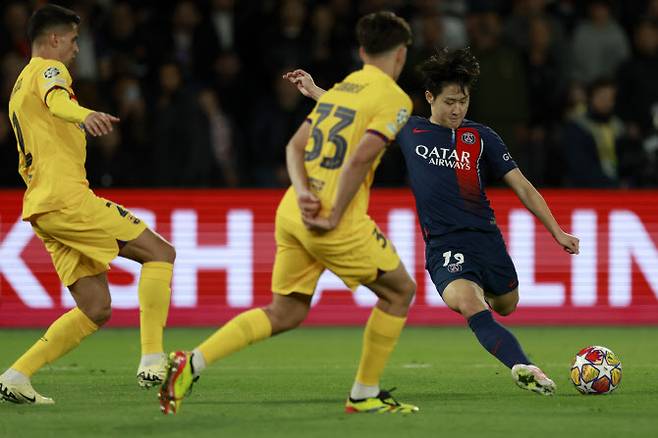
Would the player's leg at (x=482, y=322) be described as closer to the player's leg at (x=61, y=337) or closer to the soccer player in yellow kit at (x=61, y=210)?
A: the soccer player in yellow kit at (x=61, y=210)

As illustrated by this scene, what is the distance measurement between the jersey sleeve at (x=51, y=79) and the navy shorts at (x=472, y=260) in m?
2.43

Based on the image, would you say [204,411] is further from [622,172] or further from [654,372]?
[622,172]

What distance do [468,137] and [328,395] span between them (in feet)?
5.92

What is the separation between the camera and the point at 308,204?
6.58m

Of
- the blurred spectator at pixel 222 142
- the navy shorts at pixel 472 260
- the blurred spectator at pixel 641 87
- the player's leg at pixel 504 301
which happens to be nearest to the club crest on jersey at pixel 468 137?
the navy shorts at pixel 472 260

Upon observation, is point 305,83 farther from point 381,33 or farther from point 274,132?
point 274,132

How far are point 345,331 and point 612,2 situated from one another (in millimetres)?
6385

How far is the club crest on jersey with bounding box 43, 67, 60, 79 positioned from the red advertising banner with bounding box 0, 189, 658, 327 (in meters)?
5.25

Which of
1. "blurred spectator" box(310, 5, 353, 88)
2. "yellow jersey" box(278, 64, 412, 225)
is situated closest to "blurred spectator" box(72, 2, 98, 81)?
"blurred spectator" box(310, 5, 353, 88)

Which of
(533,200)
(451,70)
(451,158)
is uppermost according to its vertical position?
(451,70)

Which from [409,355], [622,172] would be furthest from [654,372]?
[622,172]

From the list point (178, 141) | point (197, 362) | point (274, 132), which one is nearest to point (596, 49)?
point (274, 132)

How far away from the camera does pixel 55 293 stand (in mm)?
12602

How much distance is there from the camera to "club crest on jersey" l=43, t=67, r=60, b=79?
24.4 ft
